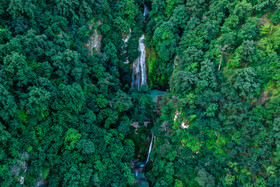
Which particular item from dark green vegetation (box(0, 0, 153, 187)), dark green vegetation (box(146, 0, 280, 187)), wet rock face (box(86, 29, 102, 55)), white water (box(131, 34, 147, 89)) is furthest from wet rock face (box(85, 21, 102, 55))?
dark green vegetation (box(146, 0, 280, 187))

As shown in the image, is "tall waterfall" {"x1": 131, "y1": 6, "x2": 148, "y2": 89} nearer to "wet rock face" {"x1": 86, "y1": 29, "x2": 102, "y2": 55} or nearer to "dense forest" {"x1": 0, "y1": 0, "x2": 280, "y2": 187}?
"dense forest" {"x1": 0, "y1": 0, "x2": 280, "y2": 187}

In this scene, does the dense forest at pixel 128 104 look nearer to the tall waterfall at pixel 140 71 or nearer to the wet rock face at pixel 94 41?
the wet rock face at pixel 94 41

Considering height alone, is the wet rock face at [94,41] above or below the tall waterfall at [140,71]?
above

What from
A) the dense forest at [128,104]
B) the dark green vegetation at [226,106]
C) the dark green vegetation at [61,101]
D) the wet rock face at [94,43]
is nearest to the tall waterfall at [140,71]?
the dark green vegetation at [61,101]

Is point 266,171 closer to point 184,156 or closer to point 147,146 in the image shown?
point 184,156

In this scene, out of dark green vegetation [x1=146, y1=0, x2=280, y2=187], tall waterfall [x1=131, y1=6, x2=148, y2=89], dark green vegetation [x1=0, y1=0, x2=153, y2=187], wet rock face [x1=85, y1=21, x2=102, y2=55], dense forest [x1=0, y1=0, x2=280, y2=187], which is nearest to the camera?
dark green vegetation [x1=0, y1=0, x2=153, y2=187]

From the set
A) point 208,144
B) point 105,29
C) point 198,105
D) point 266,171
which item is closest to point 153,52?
point 105,29
